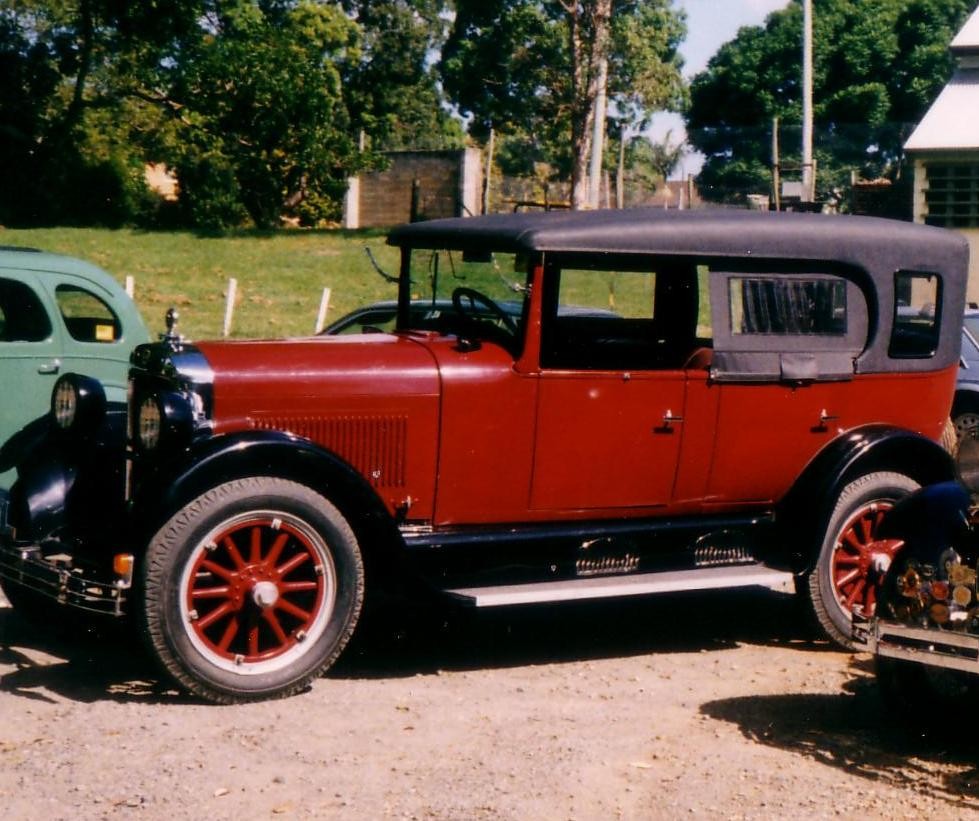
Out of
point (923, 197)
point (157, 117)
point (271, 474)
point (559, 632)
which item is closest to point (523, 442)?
point (271, 474)

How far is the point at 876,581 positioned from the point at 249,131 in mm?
26568

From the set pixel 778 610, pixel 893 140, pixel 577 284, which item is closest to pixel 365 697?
pixel 577 284

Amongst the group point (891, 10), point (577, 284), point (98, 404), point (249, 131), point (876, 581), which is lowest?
point (876, 581)

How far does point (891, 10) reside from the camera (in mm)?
50938

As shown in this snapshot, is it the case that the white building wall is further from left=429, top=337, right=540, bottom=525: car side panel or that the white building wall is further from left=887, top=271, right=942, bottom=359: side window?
left=429, top=337, right=540, bottom=525: car side panel

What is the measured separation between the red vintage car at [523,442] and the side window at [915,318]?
0.02 metres

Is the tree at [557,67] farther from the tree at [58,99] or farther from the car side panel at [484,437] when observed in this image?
the car side panel at [484,437]

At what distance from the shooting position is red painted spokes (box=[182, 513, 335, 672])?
596cm

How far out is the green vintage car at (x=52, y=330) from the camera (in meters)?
8.97

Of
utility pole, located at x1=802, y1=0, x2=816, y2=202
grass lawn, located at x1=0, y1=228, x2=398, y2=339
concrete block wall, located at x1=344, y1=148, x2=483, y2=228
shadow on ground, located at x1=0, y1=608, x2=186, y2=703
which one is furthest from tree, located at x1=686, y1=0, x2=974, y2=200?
shadow on ground, located at x1=0, y1=608, x2=186, y2=703

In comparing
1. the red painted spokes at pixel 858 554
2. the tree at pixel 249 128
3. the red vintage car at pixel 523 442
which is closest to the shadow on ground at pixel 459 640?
the red painted spokes at pixel 858 554

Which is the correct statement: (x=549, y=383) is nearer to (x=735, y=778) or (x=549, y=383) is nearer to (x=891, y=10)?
(x=735, y=778)

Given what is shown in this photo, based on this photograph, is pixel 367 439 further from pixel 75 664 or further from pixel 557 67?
pixel 557 67

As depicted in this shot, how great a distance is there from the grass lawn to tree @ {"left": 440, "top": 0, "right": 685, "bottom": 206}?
3.82 metres
